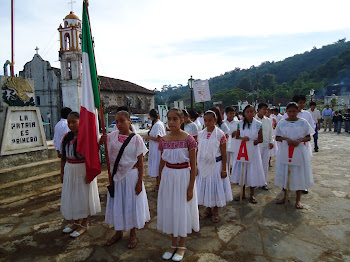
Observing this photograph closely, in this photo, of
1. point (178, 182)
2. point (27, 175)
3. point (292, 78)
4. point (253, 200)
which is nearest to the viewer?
point (178, 182)

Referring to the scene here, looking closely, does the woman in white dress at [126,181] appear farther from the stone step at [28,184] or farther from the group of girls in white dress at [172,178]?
the stone step at [28,184]

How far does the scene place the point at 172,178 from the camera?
2885 mm

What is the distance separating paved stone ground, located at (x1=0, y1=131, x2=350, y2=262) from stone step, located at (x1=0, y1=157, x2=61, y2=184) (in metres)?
0.70

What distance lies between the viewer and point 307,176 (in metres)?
4.44

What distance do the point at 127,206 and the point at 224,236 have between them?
4.82 ft

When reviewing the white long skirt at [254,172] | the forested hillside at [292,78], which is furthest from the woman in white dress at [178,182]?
the forested hillside at [292,78]

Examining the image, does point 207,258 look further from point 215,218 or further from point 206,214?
point 206,214

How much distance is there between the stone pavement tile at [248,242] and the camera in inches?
121

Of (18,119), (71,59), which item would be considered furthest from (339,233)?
(71,59)

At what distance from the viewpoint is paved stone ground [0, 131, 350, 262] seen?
2.99 metres

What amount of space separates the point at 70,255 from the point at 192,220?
1.63 meters

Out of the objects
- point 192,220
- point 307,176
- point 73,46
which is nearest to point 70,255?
point 192,220

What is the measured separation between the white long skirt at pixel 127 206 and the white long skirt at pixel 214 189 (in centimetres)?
115

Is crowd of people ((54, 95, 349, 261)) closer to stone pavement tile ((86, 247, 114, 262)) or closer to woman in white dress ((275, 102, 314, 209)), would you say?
woman in white dress ((275, 102, 314, 209))
